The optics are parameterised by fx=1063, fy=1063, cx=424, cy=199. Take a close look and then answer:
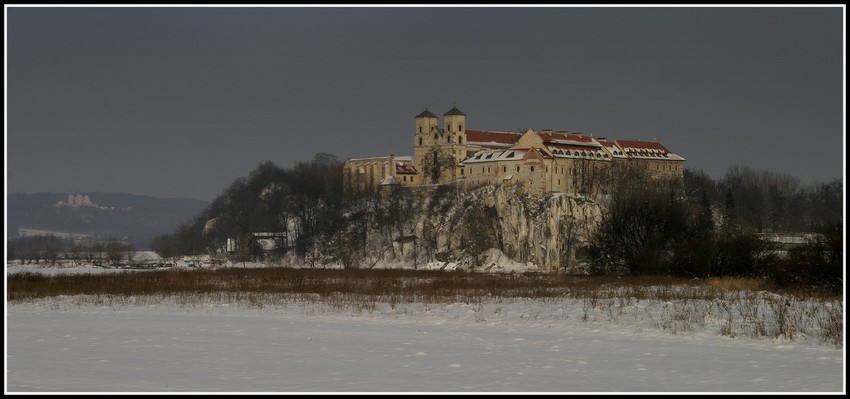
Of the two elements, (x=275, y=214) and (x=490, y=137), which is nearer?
(x=275, y=214)

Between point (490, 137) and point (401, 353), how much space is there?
11625 centimetres

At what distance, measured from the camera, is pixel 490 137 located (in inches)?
5453

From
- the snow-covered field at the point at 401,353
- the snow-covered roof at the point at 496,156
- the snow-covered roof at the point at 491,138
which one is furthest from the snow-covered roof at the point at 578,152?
the snow-covered field at the point at 401,353

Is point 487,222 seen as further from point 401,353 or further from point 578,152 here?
point 401,353

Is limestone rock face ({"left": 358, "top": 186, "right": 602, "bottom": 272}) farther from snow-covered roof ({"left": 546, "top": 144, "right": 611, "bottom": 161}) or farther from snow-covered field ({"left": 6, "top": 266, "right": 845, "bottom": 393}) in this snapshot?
snow-covered field ({"left": 6, "top": 266, "right": 845, "bottom": 393})

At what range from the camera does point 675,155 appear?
456ft

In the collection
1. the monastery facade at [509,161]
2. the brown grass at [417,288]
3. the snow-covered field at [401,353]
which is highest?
the monastery facade at [509,161]

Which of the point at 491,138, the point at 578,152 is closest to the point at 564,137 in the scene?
the point at 578,152

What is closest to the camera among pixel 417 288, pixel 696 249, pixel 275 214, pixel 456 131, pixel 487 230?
pixel 417 288

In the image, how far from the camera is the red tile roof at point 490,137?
136500 millimetres

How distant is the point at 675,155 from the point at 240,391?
126145 mm

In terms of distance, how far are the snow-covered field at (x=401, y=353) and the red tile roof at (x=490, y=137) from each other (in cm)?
10317

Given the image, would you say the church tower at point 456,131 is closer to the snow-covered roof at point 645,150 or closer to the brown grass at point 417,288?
the snow-covered roof at point 645,150

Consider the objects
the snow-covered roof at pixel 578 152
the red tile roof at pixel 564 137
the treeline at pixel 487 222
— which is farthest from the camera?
the red tile roof at pixel 564 137
